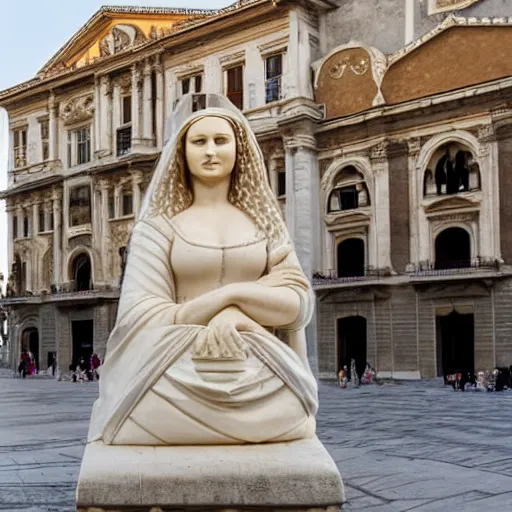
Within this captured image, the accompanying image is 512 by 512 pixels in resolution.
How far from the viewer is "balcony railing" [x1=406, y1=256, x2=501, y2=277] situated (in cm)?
2038

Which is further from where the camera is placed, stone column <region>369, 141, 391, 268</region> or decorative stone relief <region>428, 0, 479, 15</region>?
stone column <region>369, 141, 391, 268</region>

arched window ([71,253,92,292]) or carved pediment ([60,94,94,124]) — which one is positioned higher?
carved pediment ([60,94,94,124])

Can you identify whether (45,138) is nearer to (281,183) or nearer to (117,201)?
(117,201)

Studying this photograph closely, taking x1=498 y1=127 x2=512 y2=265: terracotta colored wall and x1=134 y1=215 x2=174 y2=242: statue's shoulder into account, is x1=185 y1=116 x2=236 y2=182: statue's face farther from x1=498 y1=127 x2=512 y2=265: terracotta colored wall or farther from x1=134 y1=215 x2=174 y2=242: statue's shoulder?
x1=498 y1=127 x2=512 y2=265: terracotta colored wall

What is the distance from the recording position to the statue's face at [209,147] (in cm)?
320

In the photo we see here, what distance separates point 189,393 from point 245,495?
383 mm

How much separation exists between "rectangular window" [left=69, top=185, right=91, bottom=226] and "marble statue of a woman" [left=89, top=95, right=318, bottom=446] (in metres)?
27.3

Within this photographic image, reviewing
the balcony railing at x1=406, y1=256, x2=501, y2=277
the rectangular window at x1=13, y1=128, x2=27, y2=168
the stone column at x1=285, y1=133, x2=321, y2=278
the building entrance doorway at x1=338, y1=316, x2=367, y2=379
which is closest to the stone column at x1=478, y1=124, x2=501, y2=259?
the balcony railing at x1=406, y1=256, x2=501, y2=277

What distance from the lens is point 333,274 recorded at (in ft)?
77.3

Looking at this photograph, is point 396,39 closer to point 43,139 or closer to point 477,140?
point 477,140

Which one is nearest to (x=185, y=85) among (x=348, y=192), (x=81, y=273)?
(x=348, y=192)

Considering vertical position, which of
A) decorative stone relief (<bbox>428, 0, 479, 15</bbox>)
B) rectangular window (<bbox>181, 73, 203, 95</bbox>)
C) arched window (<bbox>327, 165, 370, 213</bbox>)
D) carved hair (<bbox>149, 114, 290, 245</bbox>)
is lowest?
carved hair (<bbox>149, 114, 290, 245</bbox>)

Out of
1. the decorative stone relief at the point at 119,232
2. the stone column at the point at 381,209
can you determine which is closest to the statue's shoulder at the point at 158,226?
the stone column at the point at 381,209

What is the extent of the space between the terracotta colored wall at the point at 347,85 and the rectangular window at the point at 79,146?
10.4 m
